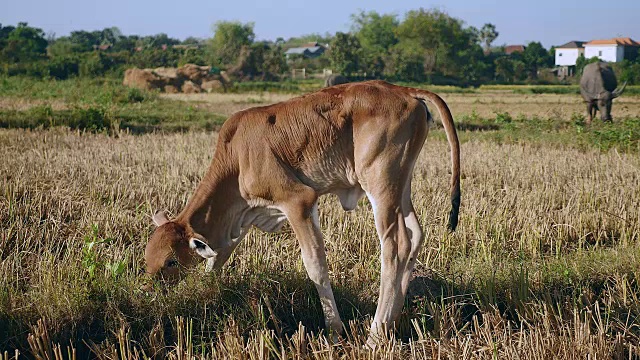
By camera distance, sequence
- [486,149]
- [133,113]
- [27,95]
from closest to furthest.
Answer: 1. [486,149]
2. [133,113]
3. [27,95]

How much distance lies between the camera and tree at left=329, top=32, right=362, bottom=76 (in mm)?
60781

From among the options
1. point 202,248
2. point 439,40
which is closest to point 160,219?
point 202,248

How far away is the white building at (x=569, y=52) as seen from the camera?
122m

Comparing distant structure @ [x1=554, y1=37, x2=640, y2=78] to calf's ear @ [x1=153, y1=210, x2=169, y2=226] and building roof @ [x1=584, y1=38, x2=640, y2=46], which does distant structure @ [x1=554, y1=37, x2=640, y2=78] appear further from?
calf's ear @ [x1=153, y1=210, x2=169, y2=226]

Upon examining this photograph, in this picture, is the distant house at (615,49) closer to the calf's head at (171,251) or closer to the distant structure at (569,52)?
the distant structure at (569,52)

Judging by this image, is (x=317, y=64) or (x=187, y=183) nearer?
(x=187, y=183)

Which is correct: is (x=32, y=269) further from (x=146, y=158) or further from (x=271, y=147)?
(x=146, y=158)

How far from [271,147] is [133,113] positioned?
Answer: 17494mm

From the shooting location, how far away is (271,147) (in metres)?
6.02

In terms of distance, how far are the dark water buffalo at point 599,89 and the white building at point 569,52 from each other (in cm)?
10142

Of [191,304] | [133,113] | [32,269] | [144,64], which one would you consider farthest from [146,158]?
[144,64]

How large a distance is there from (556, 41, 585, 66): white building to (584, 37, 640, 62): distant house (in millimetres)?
4756

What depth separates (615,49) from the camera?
365 ft

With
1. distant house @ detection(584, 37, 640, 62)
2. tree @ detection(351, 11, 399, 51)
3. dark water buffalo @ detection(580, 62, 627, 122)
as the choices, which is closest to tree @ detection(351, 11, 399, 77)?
tree @ detection(351, 11, 399, 51)
